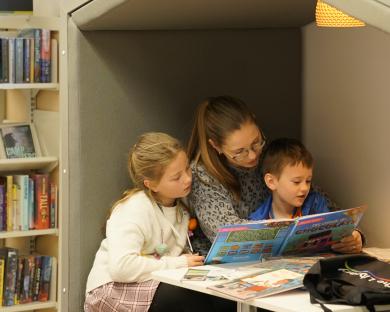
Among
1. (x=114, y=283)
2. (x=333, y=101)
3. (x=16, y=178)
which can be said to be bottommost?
(x=114, y=283)

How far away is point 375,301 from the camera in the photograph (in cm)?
216

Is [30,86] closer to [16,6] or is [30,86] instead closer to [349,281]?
[16,6]

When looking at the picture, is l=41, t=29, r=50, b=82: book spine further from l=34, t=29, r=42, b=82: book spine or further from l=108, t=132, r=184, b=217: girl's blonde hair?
l=108, t=132, r=184, b=217: girl's blonde hair

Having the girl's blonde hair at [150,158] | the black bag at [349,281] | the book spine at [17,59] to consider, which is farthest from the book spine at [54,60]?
the black bag at [349,281]

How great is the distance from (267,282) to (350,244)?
55cm

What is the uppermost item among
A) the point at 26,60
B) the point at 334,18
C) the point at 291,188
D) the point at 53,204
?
the point at 334,18

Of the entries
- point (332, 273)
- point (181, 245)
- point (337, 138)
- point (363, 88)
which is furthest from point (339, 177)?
point (332, 273)

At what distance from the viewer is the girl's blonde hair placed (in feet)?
9.23

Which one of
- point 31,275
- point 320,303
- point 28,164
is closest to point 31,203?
point 28,164

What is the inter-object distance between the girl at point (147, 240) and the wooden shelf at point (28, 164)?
503mm

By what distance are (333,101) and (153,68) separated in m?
0.73

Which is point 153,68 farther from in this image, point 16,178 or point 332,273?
point 332,273

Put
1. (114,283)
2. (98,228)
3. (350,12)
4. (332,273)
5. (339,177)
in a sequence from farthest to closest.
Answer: (339,177), (98,228), (114,283), (332,273), (350,12)

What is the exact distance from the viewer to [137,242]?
273 centimetres
